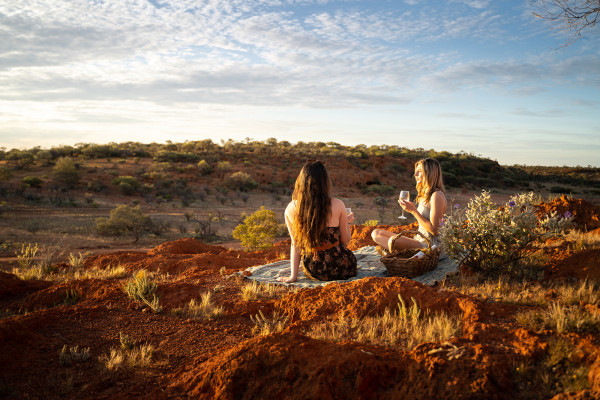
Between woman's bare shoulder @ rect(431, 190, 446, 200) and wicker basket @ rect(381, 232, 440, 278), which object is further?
woman's bare shoulder @ rect(431, 190, 446, 200)

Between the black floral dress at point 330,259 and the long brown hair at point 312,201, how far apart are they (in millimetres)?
158

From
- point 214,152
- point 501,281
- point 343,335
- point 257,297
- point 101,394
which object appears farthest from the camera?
point 214,152

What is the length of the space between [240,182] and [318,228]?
22680 mm

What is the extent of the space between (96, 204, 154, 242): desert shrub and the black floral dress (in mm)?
9094

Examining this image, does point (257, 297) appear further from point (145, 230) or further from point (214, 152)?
point (214, 152)

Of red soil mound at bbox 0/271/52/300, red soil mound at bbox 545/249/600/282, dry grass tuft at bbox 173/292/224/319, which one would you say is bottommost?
red soil mound at bbox 0/271/52/300

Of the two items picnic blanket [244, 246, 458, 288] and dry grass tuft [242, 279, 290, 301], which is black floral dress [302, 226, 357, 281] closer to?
picnic blanket [244, 246, 458, 288]

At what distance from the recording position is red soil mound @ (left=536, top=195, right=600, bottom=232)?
7031 mm

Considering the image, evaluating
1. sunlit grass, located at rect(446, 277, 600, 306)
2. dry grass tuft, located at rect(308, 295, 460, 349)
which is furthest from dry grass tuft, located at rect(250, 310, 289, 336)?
sunlit grass, located at rect(446, 277, 600, 306)

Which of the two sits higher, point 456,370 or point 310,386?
point 456,370

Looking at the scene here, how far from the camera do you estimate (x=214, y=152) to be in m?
36.6

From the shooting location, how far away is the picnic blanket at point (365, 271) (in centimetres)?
460

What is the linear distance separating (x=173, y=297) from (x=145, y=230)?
9.68 m

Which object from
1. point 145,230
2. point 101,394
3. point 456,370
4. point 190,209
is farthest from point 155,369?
point 190,209
